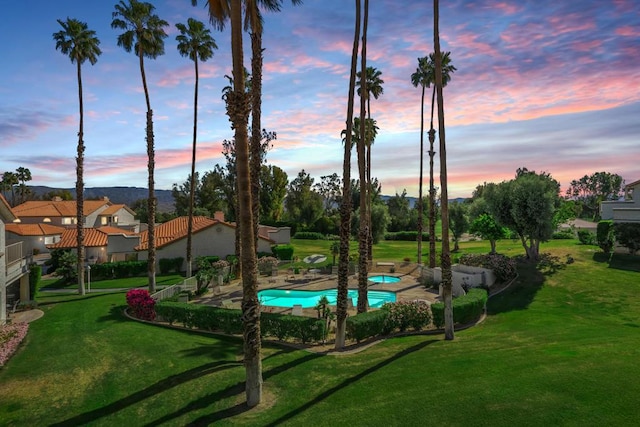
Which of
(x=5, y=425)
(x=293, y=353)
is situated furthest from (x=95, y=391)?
(x=293, y=353)

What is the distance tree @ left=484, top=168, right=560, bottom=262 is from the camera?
A: 1288 inches

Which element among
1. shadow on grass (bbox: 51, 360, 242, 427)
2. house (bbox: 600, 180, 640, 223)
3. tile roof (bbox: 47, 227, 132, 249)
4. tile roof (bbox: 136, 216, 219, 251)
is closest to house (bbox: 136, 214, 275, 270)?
tile roof (bbox: 136, 216, 219, 251)

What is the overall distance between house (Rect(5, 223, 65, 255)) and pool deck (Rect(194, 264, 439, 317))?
4437 centimetres

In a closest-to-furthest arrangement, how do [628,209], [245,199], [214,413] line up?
[214,413]
[245,199]
[628,209]

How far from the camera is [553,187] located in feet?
111

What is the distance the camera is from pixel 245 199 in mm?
12516

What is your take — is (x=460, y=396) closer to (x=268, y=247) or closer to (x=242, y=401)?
(x=242, y=401)

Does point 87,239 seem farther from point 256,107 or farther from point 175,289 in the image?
point 256,107

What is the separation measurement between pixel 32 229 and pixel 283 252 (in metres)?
44.9

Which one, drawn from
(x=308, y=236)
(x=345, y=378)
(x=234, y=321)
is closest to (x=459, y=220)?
(x=308, y=236)

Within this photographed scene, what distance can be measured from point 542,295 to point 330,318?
15.5 m

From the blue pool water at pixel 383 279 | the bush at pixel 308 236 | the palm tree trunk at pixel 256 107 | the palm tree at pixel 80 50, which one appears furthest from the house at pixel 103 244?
the bush at pixel 308 236

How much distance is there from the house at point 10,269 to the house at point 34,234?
37.6 metres

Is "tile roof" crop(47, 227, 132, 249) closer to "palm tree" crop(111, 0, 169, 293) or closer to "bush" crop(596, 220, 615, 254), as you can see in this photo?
"palm tree" crop(111, 0, 169, 293)
